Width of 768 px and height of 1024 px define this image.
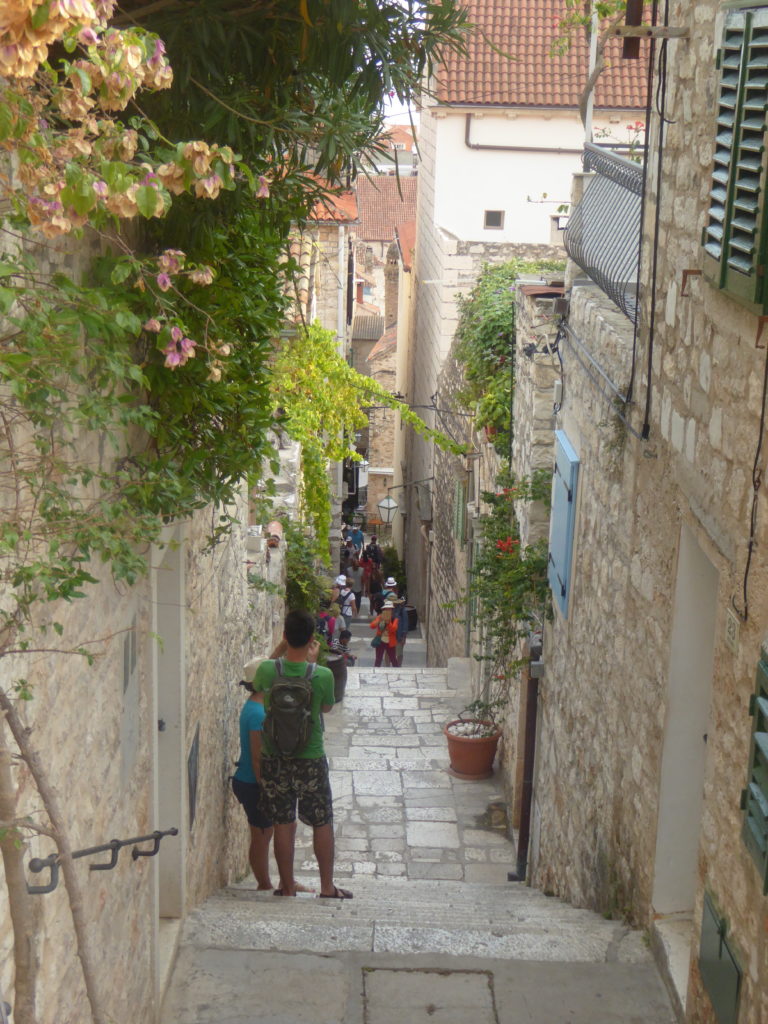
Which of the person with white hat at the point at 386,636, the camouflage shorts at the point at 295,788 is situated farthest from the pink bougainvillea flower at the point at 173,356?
the person with white hat at the point at 386,636

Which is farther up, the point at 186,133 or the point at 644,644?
the point at 186,133

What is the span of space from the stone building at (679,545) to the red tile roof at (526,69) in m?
11.9

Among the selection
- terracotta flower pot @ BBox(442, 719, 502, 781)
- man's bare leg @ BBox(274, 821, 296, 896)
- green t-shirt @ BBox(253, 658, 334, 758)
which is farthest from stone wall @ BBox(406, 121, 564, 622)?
green t-shirt @ BBox(253, 658, 334, 758)

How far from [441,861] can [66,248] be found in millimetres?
6745

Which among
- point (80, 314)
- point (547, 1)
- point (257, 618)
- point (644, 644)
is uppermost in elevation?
point (547, 1)

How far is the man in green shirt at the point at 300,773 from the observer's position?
19.4 feet

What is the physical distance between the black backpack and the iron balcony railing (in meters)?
2.45

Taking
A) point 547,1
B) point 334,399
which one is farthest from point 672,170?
point 547,1

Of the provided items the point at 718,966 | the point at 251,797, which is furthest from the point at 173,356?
the point at 251,797

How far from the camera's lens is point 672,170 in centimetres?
481

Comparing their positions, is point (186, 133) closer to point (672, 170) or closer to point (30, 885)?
point (672, 170)

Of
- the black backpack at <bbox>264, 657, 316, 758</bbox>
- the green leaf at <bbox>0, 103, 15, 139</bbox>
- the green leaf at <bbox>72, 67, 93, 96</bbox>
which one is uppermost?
the green leaf at <bbox>72, 67, 93, 96</bbox>

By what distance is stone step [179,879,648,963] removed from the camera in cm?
502

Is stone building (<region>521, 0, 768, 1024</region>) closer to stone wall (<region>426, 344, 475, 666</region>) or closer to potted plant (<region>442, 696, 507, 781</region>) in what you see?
potted plant (<region>442, 696, 507, 781</region>)
